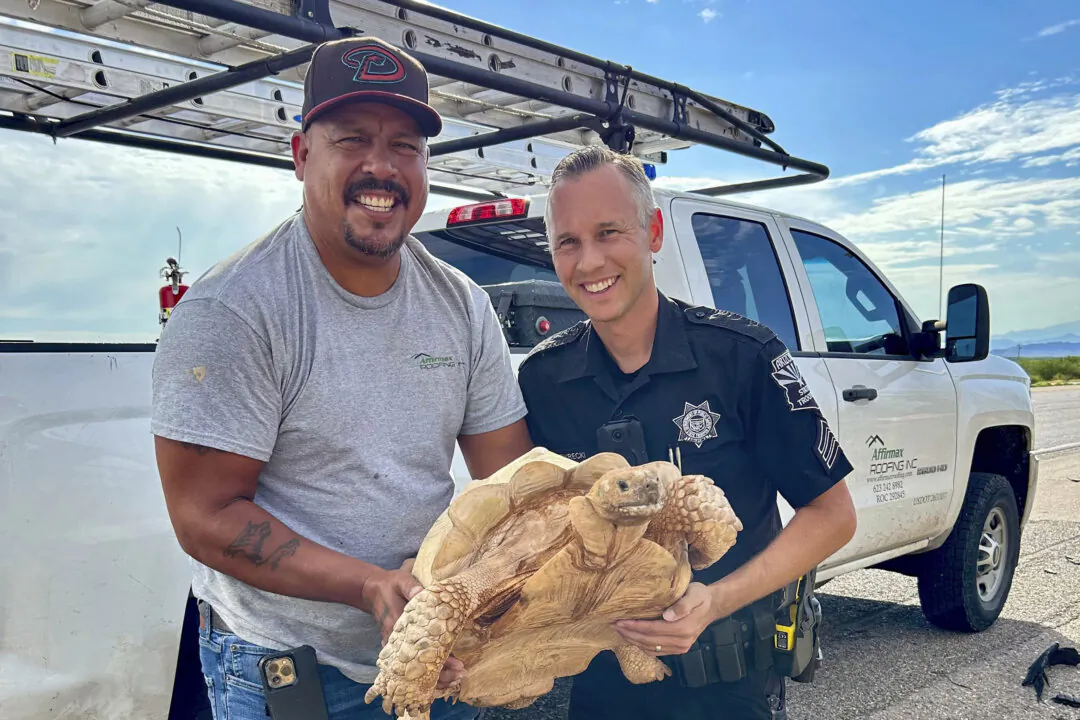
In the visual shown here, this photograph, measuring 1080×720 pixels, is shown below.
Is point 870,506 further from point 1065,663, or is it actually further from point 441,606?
point 441,606

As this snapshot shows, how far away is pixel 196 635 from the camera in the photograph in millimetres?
2490

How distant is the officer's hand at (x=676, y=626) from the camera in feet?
5.68

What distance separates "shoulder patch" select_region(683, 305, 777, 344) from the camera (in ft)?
6.99

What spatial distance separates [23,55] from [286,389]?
2.15 metres

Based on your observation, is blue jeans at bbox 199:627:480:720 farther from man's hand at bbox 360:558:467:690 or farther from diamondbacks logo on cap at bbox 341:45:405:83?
diamondbacks logo on cap at bbox 341:45:405:83

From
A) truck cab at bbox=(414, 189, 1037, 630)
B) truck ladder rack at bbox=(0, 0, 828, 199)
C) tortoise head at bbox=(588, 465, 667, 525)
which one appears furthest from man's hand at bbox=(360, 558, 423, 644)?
truck ladder rack at bbox=(0, 0, 828, 199)

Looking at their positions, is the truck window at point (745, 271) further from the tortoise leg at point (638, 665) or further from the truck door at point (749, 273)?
the tortoise leg at point (638, 665)

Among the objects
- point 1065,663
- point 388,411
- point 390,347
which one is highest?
point 390,347

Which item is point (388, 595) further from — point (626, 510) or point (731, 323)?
point (731, 323)

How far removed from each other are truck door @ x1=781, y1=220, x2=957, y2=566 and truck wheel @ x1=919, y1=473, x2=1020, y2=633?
0.32 metres

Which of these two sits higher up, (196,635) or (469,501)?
(469,501)

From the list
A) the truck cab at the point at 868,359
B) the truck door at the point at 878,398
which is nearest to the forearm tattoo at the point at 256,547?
the truck cab at the point at 868,359

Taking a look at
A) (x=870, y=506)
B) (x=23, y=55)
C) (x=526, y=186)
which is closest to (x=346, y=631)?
(x=23, y=55)

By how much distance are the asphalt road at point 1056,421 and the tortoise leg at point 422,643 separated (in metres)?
12.8
